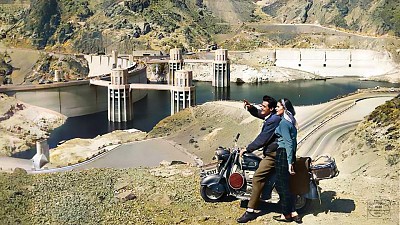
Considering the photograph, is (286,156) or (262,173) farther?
(262,173)

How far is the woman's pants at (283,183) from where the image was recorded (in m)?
9.57

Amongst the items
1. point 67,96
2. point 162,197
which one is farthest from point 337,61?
point 162,197

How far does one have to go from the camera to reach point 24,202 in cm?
1151

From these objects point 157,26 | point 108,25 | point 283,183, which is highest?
point 108,25

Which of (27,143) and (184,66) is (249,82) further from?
(27,143)

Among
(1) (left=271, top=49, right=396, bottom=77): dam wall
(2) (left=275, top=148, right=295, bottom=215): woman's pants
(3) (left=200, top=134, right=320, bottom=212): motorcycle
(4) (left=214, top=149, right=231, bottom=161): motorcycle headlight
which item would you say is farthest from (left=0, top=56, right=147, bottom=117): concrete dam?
(2) (left=275, top=148, right=295, bottom=215): woman's pants

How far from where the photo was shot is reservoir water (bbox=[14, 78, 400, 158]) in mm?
50134

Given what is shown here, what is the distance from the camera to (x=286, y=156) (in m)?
9.54

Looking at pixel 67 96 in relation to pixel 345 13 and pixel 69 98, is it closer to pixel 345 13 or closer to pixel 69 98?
pixel 69 98

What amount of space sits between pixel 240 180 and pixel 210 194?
3.29ft

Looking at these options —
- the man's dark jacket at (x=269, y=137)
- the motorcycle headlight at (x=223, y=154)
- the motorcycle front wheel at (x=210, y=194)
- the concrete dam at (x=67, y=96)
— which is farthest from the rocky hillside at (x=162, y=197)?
the concrete dam at (x=67, y=96)

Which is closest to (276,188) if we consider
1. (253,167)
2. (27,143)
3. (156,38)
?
(253,167)

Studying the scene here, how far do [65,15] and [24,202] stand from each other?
116267 mm

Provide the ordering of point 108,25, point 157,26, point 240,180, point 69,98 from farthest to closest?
point 108,25 < point 157,26 < point 69,98 < point 240,180
